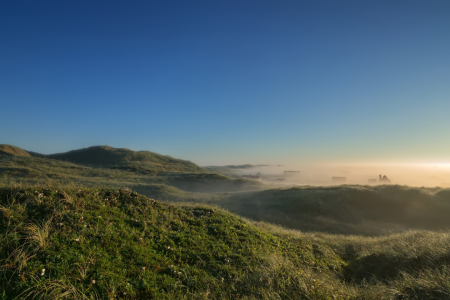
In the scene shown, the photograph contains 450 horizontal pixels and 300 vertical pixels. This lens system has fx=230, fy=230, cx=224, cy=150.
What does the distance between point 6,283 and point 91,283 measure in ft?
4.73

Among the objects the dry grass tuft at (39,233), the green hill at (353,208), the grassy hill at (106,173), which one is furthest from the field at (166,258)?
the green hill at (353,208)

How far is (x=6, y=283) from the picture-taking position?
14.1 ft

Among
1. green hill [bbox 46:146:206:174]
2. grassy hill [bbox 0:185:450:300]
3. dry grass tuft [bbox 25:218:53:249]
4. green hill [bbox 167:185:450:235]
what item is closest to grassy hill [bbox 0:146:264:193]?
green hill [bbox 46:146:206:174]

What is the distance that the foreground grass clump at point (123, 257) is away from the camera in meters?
4.67

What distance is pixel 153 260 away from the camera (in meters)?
6.08

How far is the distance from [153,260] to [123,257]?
2.46 ft

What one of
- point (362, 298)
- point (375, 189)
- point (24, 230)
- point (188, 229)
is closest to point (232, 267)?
point (188, 229)

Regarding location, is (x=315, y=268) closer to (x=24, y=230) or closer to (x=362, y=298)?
(x=362, y=298)

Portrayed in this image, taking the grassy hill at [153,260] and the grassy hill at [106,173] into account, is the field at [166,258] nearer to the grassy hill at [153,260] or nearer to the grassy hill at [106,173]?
the grassy hill at [153,260]

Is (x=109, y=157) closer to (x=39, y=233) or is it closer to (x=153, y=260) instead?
(x=39, y=233)

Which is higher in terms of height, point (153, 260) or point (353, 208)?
point (153, 260)

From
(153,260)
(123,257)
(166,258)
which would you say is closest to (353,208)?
(166,258)

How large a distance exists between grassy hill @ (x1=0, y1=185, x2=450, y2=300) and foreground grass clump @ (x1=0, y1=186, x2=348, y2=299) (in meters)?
0.02

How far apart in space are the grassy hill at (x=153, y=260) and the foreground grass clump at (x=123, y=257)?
0.08ft
